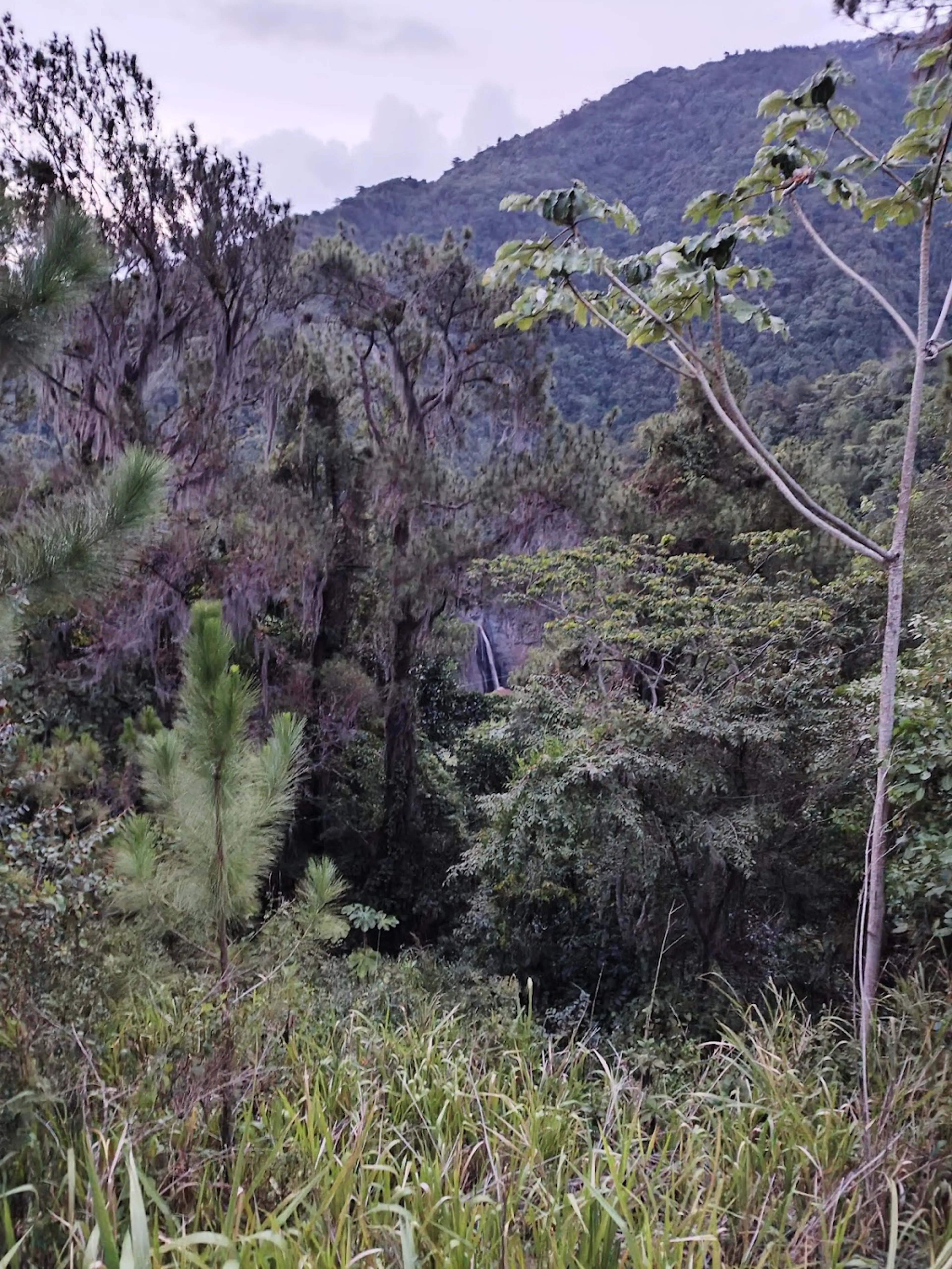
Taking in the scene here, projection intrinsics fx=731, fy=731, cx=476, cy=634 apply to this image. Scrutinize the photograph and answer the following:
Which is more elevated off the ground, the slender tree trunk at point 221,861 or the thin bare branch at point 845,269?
the thin bare branch at point 845,269

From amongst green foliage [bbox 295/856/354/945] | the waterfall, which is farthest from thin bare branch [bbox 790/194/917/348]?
the waterfall

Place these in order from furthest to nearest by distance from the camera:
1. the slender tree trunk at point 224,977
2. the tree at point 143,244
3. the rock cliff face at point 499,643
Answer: the rock cliff face at point 499,643, the tree at point 143,244, the slender tree trunk at point 224,977

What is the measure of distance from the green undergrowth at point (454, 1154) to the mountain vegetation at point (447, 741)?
2 centimetres

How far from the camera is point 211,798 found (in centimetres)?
203

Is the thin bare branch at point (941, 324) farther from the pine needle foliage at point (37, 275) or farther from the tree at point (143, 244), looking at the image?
the tree at point (143, 244)

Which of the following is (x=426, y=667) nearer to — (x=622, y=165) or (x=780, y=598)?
(x=780, y=598)

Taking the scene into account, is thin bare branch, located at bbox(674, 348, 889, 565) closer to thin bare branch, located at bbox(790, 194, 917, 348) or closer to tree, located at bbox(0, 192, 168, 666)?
thin bare branch, located at bbox(790, 194, 917, 348)

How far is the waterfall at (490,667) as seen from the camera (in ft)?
44.6

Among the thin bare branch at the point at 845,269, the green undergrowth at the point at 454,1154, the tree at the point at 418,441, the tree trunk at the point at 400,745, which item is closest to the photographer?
the green undergrowth at the point at 454,1154

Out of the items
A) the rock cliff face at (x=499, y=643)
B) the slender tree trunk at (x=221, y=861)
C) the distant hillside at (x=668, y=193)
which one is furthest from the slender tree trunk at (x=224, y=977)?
the rock cliff face at (x=499, y=643)

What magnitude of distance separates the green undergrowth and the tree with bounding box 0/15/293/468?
4736mm

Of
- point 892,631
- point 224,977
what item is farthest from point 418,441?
point 224,977

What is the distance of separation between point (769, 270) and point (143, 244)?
5.28 meters

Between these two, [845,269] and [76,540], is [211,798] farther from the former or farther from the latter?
[845,269]
